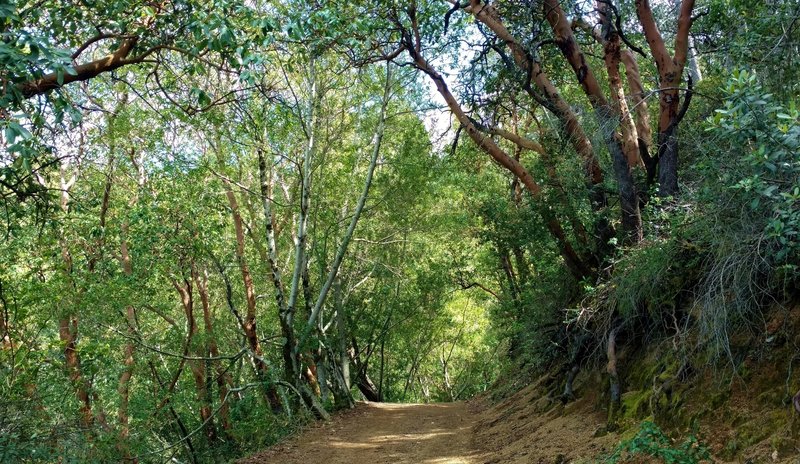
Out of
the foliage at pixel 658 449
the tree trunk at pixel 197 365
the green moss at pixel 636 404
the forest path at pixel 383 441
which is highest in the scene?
the tree trunk at pixel 197 365

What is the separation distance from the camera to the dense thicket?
594 cm

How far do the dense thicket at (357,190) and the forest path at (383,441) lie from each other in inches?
63.6

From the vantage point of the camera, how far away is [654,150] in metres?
10.6

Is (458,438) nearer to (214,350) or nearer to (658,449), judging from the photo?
(658,449)

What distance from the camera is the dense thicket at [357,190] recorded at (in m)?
5.94

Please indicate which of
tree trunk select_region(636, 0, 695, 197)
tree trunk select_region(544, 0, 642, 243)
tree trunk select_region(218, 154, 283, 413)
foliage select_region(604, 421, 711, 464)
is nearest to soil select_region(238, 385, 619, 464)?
foliage select_region(604, 421, 711, 464)

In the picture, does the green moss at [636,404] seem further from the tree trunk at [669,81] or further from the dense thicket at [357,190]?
the tree trunk at [669,81]

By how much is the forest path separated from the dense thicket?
161 centimetres

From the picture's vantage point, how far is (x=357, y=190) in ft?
63.3

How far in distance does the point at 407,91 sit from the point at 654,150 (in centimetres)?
865

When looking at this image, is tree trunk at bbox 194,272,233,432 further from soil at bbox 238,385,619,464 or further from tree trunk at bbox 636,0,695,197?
tree trunk at bbox 636,0,695,197

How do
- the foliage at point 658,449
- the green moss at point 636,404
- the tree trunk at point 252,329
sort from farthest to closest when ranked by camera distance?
1. the tree trunk at point 252,329
2. the green moss at point 636,404
3. the foliage at point 658,449

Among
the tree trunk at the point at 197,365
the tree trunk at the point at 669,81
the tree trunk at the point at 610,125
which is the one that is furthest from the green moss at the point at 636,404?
the tree trunk at the point at 197,365

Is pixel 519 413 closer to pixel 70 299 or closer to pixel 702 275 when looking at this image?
pixel 702 275
